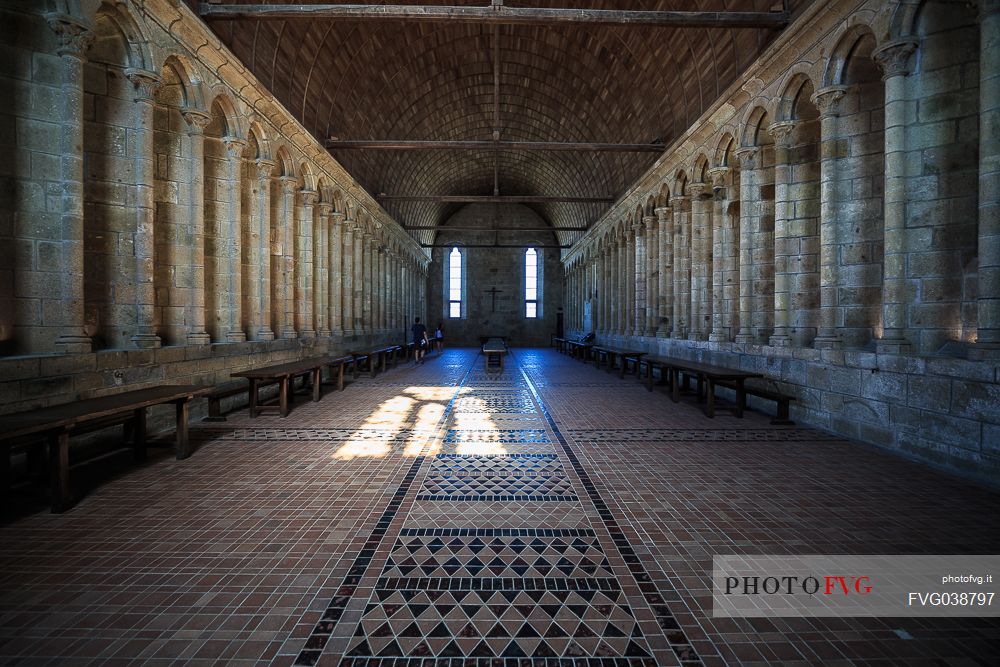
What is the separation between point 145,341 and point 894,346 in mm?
10554

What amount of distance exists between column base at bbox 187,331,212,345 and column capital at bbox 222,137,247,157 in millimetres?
3720

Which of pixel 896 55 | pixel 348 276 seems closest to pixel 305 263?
pixel 348 276

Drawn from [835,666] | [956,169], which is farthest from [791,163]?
[835,666]

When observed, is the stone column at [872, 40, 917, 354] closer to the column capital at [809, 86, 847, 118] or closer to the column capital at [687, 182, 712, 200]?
the column capital at [809, 86, 847, 118]

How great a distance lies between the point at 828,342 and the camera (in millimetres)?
7379

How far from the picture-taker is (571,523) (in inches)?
153

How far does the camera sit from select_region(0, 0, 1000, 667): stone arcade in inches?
108

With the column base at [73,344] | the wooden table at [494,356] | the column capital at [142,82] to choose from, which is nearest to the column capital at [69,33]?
the column capital at [142,82]

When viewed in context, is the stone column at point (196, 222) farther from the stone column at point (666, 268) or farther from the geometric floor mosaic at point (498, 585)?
the stone column at point (666, 268)

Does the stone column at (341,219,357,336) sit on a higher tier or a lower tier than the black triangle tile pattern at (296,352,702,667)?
higher

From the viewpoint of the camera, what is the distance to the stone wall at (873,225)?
17.3 ft

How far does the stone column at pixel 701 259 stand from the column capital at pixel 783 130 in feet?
11.8

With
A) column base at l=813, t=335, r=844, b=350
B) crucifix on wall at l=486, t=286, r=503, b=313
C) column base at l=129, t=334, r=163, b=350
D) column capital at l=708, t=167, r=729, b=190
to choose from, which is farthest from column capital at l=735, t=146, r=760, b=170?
crucifix on wall at l=486, t=286, r=503, b=313

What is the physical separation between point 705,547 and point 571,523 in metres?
1.03
